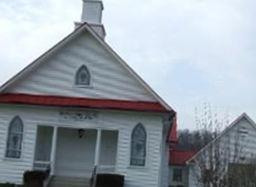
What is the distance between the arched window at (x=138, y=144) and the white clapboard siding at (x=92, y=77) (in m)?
1.50

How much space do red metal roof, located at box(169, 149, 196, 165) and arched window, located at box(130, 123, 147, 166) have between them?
14.8 meters

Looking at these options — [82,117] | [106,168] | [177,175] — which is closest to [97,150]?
[106,168]

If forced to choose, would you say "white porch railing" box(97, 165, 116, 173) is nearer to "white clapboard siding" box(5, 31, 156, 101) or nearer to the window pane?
"white clapboard siding" box(5, 31, 156, 101)

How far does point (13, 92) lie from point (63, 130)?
3.05m

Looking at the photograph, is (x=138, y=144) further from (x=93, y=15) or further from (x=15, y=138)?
(x=93, y=15)

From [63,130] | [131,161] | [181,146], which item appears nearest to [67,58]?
[63,130]

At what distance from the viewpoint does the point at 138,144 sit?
30609 mm

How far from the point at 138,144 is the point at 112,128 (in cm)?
143

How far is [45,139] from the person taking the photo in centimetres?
3186

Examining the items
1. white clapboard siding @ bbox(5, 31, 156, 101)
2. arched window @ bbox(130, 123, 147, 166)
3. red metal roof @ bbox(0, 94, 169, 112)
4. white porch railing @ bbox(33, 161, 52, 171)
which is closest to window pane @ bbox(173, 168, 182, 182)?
arched window @ bbox(130, 123, 147, 166)

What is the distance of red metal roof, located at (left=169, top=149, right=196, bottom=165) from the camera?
45.3 meters

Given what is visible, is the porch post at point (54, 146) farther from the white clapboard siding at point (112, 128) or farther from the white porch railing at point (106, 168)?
the white porch railing at point (106, 168)

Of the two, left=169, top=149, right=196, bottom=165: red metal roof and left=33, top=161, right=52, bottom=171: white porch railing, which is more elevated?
left=169, top=149, right=196, bottom=165: red metal roof

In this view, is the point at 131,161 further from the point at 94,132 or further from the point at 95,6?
the point at 95,6
